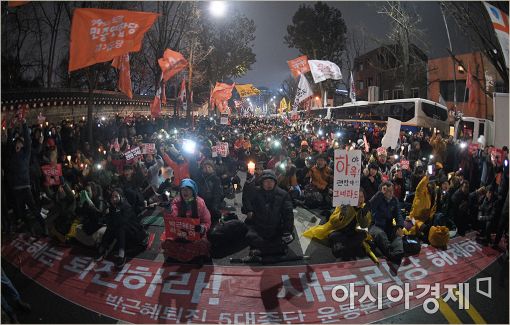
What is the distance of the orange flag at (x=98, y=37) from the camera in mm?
6734

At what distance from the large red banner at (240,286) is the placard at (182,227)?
518mm

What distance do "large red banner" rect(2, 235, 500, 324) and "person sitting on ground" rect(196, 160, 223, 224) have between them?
1976 millimetres

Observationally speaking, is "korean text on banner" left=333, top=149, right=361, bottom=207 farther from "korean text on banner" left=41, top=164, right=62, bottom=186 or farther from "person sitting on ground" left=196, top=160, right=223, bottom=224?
"korean text on banner" left=41, top=164, right=62, bottom=186

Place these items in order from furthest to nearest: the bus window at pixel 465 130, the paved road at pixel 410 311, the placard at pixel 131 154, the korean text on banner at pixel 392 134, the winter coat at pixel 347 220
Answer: the bus window at pixel 465 130 < the korean text on banner at pixel 392 134 < the placard at pixel 131 154 < the winter coat at pixel 347 220 < the paved road at pixel 410 311

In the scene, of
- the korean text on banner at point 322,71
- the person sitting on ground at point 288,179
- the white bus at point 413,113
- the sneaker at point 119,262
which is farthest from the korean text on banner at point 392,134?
the white bus at point 413,113

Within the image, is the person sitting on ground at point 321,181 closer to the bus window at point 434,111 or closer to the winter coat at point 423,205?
the winter coat at point 423,205

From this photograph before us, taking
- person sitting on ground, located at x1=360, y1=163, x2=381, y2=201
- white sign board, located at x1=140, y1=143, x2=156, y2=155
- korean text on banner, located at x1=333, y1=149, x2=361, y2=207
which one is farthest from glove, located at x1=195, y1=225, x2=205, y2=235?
white sign board, located at x1=140, y1=143, x2=156, y2=155

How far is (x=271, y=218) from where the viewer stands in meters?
6.46

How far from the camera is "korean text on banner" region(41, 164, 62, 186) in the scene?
775 cm

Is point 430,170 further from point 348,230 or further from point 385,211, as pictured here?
point 348,230

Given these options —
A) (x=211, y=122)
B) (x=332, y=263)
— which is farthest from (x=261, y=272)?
(x=211, y=122)

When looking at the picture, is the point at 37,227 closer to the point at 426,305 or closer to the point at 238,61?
the point at 426,305

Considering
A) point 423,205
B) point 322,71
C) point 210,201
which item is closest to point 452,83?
point 322,71

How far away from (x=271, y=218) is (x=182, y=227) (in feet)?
5.04
